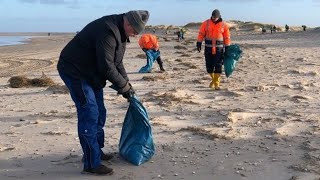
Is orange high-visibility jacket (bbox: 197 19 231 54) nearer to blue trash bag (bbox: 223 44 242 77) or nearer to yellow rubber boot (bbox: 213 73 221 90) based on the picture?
blue trash bag (bbox: 223 44 242 77)

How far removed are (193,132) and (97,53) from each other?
2.50 m

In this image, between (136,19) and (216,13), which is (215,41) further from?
(136,19)

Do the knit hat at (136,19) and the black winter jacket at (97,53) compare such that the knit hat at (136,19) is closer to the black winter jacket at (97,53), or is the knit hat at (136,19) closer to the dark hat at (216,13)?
the black winter jacket at (97,53)

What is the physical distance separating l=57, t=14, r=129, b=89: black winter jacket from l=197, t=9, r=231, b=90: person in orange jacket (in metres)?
5.84

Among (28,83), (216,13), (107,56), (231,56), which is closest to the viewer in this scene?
(107,56)

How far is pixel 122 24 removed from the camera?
4.82 m

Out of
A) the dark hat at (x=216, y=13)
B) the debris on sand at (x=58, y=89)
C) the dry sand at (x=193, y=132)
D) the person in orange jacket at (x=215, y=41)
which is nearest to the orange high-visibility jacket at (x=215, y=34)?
the person in orange jacket at (x=215, y=41)

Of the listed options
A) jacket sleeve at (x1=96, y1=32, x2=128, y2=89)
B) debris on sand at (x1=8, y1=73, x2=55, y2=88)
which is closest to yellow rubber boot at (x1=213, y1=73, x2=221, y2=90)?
debris on sand at (x1=8, y1=73, x2=55, y2=88)

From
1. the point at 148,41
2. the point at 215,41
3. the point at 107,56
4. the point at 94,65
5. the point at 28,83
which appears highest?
the point at 107,56

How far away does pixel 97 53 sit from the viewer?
184 inches

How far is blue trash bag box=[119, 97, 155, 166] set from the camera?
5.41 metres

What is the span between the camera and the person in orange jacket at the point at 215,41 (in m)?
10.6

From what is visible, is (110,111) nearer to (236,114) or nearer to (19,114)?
(19,114)

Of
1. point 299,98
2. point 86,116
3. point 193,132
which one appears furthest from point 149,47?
point 86,116
